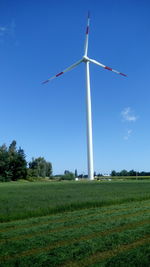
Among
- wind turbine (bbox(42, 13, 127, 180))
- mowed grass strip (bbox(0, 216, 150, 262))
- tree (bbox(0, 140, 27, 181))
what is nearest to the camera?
mowed grass strip (bbox(0, 216, 150, 262))

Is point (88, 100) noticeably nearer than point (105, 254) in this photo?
No

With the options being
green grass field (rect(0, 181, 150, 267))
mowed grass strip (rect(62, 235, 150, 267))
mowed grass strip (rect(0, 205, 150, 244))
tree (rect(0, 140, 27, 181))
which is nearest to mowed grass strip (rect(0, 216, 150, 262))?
green grass field (rect(0, 181, 150, 267))

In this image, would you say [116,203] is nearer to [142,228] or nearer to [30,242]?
[142,228]

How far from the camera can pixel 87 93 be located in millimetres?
61594

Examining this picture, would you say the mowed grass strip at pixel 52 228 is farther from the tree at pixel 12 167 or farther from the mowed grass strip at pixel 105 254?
the tree at pixel 12 167

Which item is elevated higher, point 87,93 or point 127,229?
point 87,93

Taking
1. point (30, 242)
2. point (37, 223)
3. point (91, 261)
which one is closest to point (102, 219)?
point (37, 223)

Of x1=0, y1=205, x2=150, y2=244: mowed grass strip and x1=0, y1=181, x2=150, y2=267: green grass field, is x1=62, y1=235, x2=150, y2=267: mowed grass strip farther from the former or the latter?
x1=0, y1=205, x2=150, y2=244: mowed grass strip

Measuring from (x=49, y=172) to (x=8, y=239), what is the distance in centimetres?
18457

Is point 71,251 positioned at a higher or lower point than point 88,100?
lower

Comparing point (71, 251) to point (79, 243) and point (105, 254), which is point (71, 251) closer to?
point (79, 243)

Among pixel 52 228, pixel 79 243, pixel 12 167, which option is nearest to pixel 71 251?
pixel 79 243

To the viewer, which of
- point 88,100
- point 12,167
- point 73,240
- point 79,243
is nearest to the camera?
point 79,243

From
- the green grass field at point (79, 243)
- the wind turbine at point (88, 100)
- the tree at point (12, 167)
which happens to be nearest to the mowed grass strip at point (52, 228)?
the green grass field at point (79, 243)
